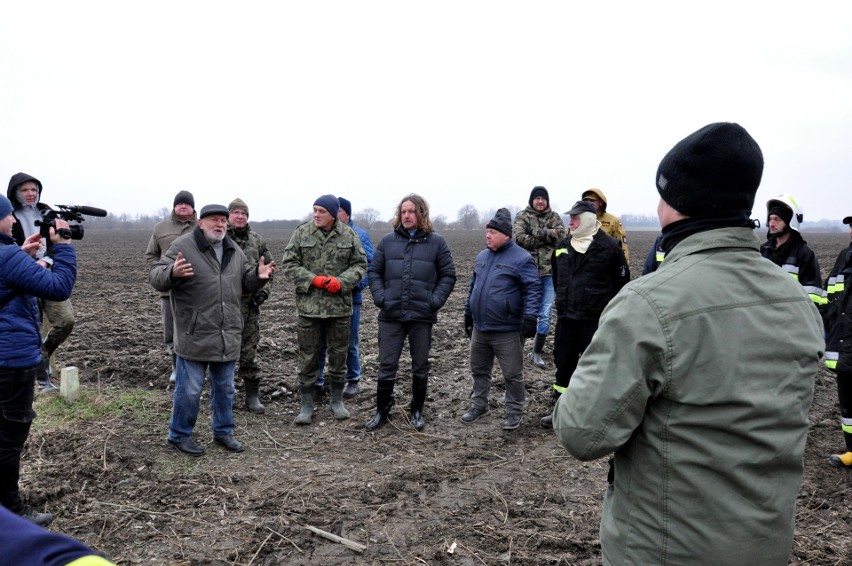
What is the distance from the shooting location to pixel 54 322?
21.1 feet

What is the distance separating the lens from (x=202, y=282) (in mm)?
5012

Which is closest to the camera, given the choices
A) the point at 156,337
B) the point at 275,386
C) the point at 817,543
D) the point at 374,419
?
the point at 817,543

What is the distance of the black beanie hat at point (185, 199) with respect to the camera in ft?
22.7

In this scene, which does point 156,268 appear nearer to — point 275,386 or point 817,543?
point 275,386

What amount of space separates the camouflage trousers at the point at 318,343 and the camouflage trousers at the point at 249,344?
629 millimetres

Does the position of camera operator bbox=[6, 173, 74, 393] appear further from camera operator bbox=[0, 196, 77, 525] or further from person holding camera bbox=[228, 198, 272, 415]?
person holding camera bbox=[228, 198, 272, 415]

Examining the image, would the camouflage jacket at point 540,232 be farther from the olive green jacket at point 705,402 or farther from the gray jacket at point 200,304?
the olive green jacket at point 705,402

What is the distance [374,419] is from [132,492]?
2.22 meters

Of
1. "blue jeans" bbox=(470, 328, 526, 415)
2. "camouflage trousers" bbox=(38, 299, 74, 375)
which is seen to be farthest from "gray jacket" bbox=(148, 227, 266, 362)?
"blue jeans" bbox=(470, 328, 526, 415)

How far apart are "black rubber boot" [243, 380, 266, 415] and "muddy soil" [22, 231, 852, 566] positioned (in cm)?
11

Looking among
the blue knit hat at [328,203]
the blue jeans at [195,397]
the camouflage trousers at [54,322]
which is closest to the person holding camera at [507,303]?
the blue knit hat at [328,203]

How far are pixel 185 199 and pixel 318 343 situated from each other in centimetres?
252

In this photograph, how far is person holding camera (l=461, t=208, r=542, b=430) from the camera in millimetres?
5723

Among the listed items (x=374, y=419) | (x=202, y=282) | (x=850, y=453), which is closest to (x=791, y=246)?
(x=850, y=453)
